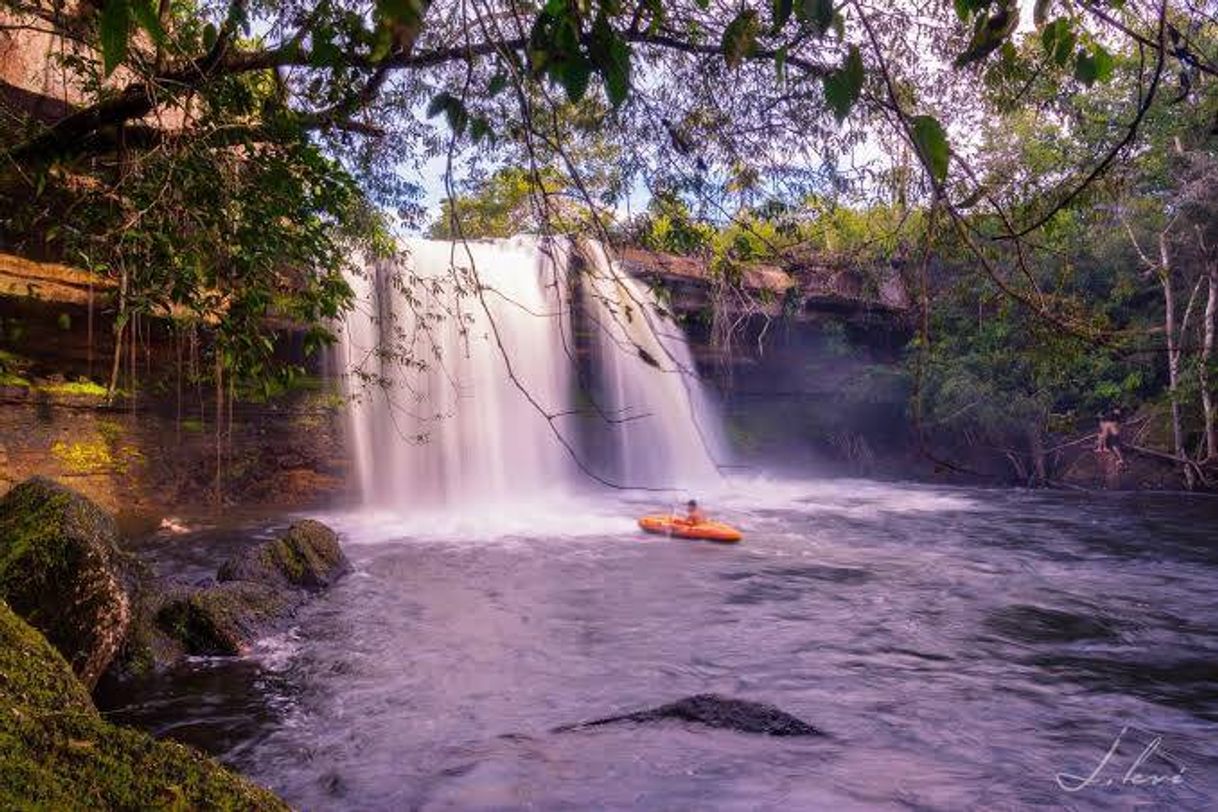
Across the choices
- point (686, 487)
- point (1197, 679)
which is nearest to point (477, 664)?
point (1197, 679)

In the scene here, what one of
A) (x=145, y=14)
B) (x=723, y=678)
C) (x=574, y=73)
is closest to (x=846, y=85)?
(x=574, y=73)

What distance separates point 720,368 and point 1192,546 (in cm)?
958

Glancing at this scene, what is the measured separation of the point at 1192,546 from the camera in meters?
10.8

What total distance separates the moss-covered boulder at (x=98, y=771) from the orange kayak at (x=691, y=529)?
29.1ft

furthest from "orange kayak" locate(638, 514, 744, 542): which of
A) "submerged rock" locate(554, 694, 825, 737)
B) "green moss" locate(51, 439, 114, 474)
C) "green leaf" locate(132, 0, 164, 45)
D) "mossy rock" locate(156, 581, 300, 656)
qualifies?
"green leaf" locate(132, 0, 164, 45)

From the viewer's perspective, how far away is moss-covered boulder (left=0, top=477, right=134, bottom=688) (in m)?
4.52

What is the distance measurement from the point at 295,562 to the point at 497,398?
8.37 meters

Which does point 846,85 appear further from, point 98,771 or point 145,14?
point 98,771

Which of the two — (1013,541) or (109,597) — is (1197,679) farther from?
(109,597)

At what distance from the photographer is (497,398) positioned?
52.2 ft

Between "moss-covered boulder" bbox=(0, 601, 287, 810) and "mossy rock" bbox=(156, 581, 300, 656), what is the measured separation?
3.83 m

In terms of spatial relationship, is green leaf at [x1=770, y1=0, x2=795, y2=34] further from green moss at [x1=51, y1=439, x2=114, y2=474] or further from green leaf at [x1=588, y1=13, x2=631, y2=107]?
green moss at [x1=51, y1=439, x2=114, y2=474]

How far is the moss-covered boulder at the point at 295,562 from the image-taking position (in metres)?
7.25

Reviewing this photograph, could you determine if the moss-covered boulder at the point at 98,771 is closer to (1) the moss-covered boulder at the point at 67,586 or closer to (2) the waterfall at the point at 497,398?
(1) the moss-covered boulder at the point at 67,586
